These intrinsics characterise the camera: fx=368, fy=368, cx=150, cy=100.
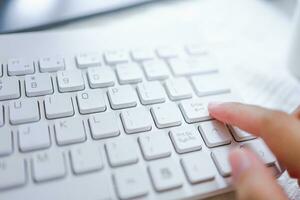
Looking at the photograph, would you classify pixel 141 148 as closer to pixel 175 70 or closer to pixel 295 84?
pixel 175 70

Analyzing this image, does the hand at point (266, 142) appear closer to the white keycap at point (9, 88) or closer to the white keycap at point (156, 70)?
the white keycap at point (156, 70)

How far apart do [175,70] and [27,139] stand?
6.0 inches

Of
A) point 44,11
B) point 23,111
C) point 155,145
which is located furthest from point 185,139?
point 44,11

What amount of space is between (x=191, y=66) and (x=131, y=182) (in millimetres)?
147

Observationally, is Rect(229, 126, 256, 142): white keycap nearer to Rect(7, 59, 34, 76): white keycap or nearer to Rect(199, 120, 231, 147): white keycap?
Rect(199, 120, 231, 147): white keycap

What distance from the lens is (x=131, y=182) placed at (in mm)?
255

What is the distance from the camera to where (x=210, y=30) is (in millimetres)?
480

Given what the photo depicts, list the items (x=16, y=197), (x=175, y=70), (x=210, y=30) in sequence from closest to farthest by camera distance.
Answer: (x=16, y=197)
(x=175, y=70)
(x=210, y=30)

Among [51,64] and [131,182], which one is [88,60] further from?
[131,182]

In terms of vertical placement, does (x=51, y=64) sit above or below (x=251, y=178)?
above

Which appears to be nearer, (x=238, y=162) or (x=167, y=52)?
(x=238, y=162)

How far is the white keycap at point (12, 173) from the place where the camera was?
241 millimetres

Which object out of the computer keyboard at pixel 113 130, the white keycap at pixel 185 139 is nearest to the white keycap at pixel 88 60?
the computer keyboard at pixel 113 130

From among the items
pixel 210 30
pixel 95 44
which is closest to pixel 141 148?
pixel 95 44
